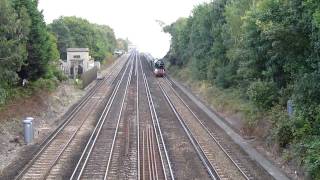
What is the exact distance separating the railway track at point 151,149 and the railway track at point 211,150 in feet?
5.25

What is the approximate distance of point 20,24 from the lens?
26.8 m

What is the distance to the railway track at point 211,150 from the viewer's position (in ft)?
65.6

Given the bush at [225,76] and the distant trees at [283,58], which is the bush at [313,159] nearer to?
the distant trees at [283,58]

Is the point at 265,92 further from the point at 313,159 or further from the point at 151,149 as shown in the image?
the point at 313,159

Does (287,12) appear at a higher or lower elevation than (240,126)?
higher

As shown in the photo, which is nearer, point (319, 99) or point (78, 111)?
point (319, 99)

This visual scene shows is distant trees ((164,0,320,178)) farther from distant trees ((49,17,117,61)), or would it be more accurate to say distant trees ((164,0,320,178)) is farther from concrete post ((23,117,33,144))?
distant trees ((49,17,117,61))

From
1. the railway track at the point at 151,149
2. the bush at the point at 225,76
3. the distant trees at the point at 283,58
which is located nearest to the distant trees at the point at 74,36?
the bush at the point at 225,76

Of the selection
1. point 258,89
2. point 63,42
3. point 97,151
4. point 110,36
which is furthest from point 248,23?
point 110,36

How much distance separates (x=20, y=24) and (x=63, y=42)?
65194mm

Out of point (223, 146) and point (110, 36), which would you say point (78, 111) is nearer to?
point (223, 146)

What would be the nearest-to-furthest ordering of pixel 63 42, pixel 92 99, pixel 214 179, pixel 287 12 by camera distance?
pixel 214 179
pixel 287 12
pixel 92 99
pixel 63 42

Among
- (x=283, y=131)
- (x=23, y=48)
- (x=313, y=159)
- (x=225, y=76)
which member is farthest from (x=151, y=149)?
(x=225, y=76)

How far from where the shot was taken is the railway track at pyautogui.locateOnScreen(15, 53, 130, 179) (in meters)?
19.7
